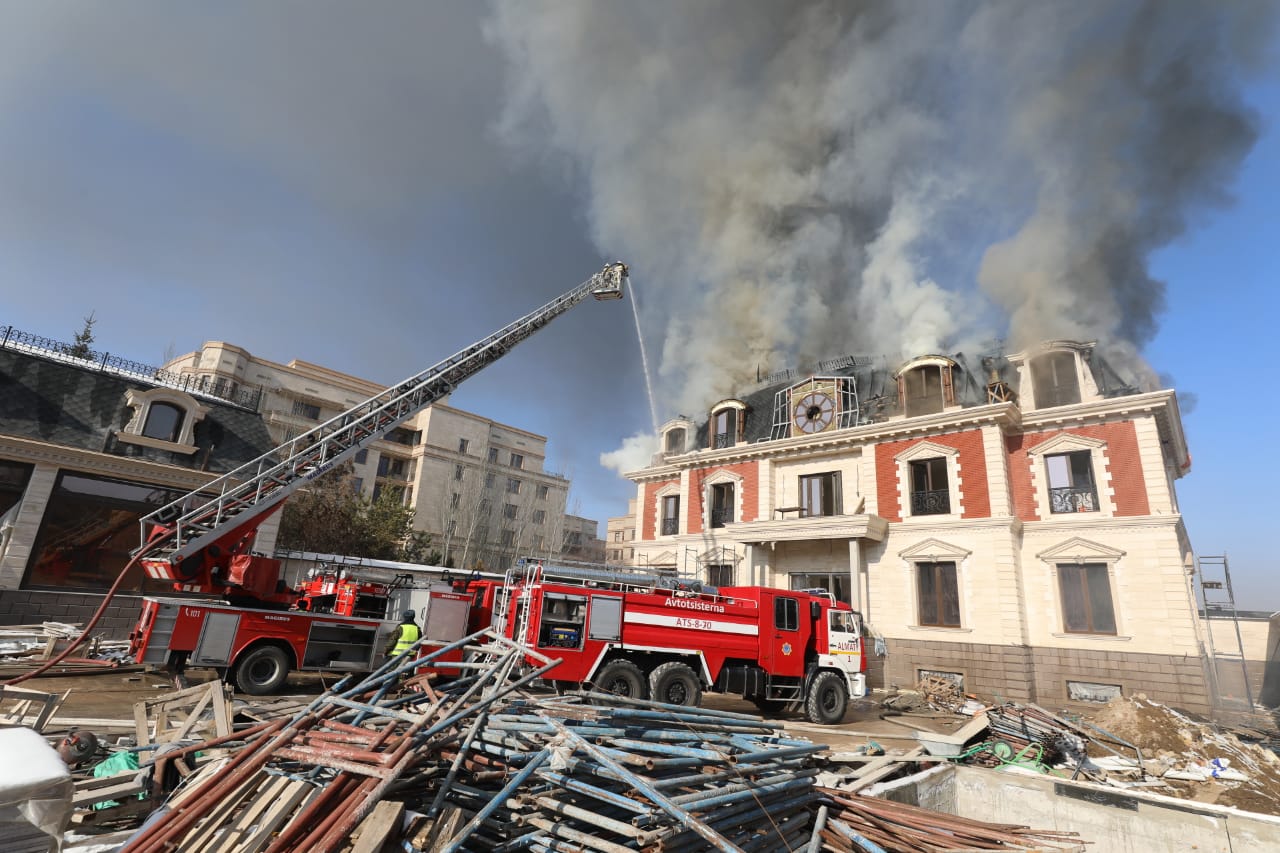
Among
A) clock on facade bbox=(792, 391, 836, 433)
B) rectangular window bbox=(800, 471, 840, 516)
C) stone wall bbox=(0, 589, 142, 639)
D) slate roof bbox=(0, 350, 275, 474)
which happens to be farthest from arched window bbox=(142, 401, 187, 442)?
clock on facade bbox=(792, 391, 836, 433)

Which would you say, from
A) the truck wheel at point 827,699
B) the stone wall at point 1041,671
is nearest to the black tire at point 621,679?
the truck wheel at point 827,699

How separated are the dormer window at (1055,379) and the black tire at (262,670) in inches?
959

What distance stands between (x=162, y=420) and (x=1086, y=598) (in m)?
31.2

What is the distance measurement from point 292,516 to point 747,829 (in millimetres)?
30375

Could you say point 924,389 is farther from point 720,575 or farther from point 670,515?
point 670,515

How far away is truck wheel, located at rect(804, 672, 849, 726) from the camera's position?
572 inches

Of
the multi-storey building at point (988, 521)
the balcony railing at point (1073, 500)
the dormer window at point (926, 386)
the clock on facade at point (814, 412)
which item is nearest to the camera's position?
the multi-storey building at point (988, 521)

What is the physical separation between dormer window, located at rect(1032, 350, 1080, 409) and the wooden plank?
2367cm

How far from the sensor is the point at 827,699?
48.9ft

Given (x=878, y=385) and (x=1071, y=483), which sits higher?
(x=878, y=385)

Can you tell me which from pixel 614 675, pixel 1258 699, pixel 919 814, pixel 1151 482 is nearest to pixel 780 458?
pixel 1151 482

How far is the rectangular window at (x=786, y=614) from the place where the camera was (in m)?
14.4

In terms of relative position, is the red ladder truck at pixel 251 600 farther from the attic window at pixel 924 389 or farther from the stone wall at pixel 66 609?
the attic window at pixel 924 389

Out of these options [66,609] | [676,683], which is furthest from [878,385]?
[66,609]
